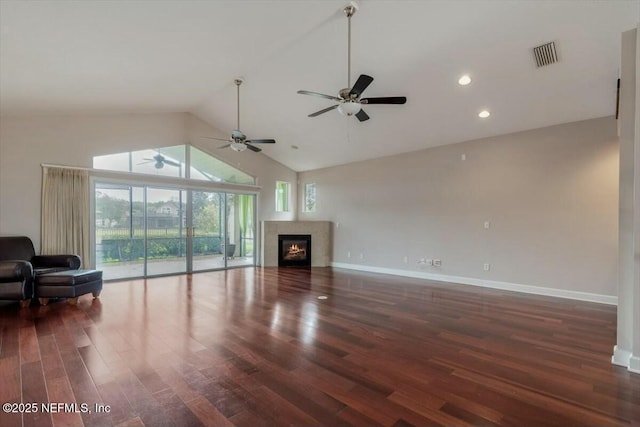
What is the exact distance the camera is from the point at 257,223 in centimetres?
855

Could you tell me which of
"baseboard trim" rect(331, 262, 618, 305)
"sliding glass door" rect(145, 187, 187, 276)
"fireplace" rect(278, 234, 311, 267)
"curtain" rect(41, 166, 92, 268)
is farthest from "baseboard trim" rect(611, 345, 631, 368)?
"curtain" rect(41, 166, 92, 268)

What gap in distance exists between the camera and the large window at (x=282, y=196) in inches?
364

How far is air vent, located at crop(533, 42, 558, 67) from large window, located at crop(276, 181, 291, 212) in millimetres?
6756

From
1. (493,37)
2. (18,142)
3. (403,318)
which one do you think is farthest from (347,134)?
(18,142)

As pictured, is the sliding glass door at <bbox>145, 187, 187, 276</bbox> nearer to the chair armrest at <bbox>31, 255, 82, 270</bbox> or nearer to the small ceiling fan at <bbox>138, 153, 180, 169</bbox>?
the small ceiling fan at <bbox>138, 153, 180, 169</bbox>

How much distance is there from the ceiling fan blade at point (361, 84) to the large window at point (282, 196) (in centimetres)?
586

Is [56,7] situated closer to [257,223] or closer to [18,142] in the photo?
[18,142]

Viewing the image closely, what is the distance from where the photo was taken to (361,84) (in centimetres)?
346

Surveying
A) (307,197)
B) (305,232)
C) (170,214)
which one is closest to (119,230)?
(170,214)

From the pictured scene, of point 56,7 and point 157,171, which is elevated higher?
point 56,7

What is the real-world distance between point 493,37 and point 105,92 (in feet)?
18.6

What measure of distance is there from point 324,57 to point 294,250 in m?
5.37

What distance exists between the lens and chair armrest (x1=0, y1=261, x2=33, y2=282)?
4172mm

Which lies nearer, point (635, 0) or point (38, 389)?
point (38, 389)
